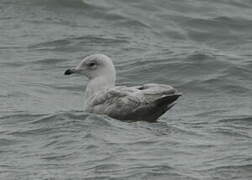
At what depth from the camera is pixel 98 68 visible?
47.3ft

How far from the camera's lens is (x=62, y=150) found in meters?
11.6

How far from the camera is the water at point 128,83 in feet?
35.7

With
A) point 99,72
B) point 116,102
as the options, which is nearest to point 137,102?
point 116,102

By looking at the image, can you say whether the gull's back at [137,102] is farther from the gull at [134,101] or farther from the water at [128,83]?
the water at [128,83]

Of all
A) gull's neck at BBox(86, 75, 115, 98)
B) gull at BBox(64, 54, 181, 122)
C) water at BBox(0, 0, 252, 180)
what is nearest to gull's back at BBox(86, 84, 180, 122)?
gull at BBox(64, 54, 181, 122)

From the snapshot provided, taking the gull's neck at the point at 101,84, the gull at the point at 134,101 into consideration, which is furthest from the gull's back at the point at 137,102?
the gull's neck at the point at 101,84

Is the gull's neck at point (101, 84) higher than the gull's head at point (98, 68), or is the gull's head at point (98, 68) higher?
the gull's head at point (98, 68)

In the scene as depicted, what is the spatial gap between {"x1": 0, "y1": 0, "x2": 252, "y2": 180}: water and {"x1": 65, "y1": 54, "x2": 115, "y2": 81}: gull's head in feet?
2.23

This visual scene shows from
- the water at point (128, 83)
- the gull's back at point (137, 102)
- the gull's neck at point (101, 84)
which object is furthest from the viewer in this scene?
the gull's neck at point (101, 84)

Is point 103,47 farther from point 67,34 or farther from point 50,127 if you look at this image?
point 50,127

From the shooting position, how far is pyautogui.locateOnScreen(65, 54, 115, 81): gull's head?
14.3 m

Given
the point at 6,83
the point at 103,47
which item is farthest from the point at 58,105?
the point at 103,47

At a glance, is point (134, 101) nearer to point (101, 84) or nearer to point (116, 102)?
point (116, 102)

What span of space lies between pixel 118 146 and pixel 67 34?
9770 millimetres
